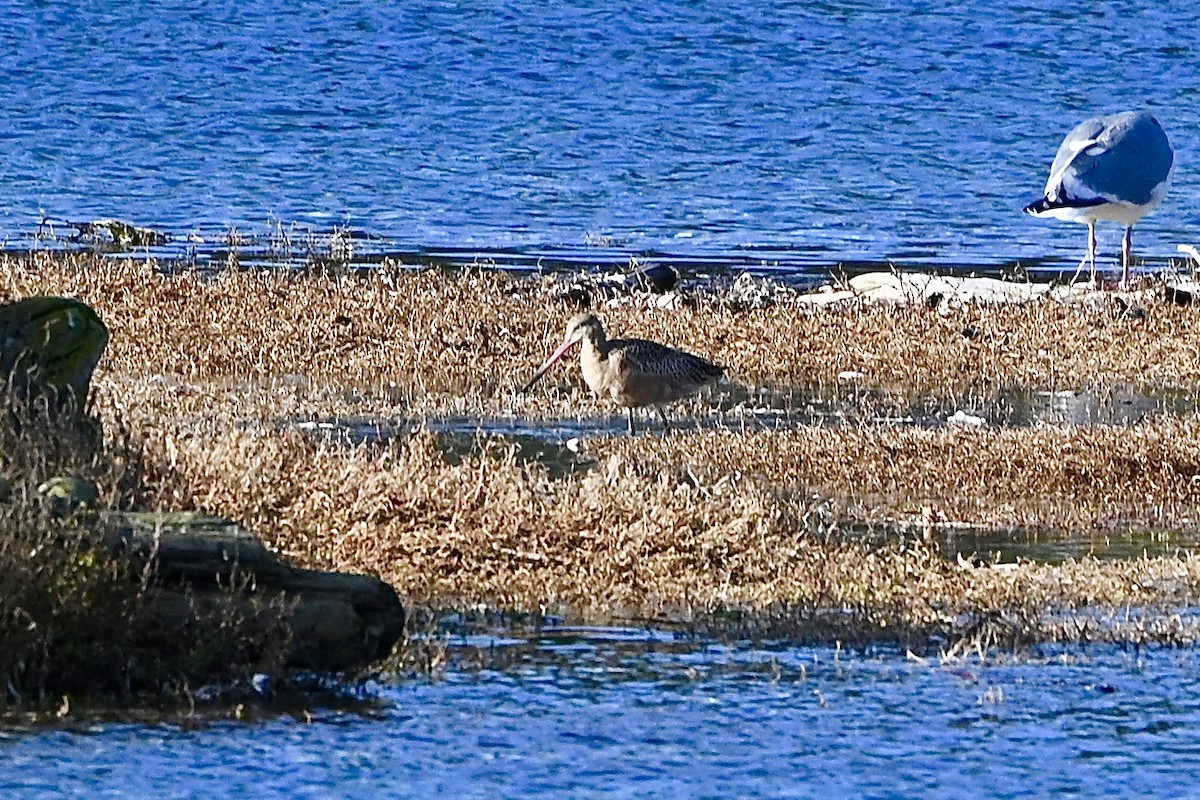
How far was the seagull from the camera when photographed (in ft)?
70.4

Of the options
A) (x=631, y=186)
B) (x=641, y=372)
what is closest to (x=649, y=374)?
(x=641, y=372)

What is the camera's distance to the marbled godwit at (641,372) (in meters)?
14.4

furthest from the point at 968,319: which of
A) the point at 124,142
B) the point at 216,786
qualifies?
the point at 124,142

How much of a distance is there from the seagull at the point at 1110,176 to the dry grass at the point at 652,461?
2.21 meters

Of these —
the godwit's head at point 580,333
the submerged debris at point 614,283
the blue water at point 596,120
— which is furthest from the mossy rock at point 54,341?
the blue water at point 596,120

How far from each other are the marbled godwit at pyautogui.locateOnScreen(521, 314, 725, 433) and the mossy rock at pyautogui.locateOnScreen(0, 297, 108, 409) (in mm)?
4144

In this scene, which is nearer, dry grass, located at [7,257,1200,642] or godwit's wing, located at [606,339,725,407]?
dry grass, located at [7,257,1200,642]

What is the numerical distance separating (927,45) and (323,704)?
4152cm

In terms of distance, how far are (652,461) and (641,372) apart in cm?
81

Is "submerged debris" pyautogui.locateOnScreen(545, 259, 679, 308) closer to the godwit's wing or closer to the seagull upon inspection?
the seagull

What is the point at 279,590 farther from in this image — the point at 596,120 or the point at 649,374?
the point at 596,120

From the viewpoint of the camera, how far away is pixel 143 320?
17.9 m

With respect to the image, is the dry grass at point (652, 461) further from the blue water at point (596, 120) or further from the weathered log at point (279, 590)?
the blue water at point (596, 120)

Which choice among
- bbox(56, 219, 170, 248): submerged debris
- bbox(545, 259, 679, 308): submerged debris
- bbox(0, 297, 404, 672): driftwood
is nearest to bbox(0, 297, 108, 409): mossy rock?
bbox(0, 297, 404, 672): driftwood
